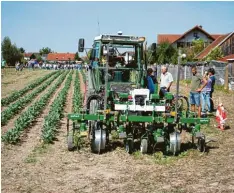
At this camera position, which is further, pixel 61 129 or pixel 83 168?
pixel 61 129

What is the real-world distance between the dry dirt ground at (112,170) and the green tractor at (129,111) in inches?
14.3

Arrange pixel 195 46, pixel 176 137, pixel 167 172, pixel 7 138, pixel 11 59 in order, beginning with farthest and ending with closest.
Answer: pixel 11 59 → pixel 195 46 → pixel 7 138 → pixel 176 137 → pixel 167 172

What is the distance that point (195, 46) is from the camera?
56.7 m

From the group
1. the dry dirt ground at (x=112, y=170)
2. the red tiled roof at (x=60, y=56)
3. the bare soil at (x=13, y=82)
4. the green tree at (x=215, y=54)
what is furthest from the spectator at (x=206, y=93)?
the red tiled roof at (x=60, y=56)

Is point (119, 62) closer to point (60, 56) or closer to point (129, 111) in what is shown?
point (129, 111)

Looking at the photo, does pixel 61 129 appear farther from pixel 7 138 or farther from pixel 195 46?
pixel 195 46

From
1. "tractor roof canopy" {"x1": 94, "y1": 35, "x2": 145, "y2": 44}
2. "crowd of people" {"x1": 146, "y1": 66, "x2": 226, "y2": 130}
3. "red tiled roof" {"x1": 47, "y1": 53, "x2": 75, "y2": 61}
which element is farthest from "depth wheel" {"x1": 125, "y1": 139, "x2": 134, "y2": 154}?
"red tiled roof" {"x1": 47, "y1": 53, "x2": 75, "y2": 61}

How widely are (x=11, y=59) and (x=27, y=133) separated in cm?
6675

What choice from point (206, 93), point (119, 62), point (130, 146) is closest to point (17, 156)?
point (130, 146)

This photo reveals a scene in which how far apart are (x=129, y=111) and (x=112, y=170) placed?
182 cm

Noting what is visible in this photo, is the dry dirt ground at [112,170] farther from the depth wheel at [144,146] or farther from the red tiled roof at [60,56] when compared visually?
the red tiled roof at [60,56]

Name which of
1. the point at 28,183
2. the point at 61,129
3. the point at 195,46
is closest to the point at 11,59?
the point at 195,46

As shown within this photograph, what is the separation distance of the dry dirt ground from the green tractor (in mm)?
362

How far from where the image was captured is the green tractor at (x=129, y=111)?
25.6 feet
